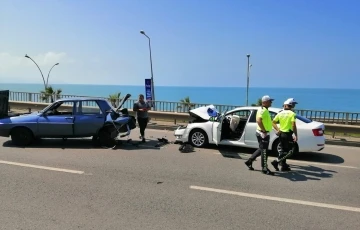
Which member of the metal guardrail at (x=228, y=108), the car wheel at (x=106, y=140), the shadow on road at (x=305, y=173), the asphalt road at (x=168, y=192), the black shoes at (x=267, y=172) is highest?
the metal guardrail at (x=228, y=108)

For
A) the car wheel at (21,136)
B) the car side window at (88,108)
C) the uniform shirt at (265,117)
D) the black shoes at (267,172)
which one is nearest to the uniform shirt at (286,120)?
the uniform shirt at (265,117)

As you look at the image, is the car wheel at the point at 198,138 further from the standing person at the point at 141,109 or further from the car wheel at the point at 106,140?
the car wheel at the point at 106,140

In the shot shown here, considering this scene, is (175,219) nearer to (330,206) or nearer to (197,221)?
(197,221)

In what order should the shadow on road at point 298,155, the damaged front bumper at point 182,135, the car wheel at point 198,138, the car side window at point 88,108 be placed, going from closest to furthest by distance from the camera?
the shadow on road at point 298,155, the car side window at point 88,108, the car wheel at point 198,138, the damaged front bumper at point 182,135

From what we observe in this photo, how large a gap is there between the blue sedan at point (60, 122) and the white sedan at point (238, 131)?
272 centimetres

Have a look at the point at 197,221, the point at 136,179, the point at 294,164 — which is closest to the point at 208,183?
the point at 136,179

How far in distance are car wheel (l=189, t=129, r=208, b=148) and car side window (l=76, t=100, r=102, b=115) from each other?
3.02 meters

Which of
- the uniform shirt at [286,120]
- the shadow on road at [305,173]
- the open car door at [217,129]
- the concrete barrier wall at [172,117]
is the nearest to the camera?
the shadow on road at [305,173]

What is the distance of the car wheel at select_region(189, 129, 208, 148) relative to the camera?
10.1 metres

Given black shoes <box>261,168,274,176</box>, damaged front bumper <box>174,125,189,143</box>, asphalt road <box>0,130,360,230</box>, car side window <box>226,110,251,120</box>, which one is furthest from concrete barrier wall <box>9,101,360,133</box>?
black shoes <box>261,168,274,176</box>

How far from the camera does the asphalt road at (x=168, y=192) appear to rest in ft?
14.6

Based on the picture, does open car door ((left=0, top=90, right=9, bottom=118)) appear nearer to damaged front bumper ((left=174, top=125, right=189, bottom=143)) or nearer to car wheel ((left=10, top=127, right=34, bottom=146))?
car wheel ((left=10, top=127, right=34, bottom=146))

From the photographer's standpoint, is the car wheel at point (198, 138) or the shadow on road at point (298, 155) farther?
the car wheel at point (198, 138)

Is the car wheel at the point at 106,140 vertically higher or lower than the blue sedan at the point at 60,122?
lower
